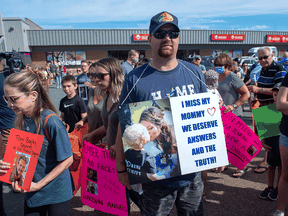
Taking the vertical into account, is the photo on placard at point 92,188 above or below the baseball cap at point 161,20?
below

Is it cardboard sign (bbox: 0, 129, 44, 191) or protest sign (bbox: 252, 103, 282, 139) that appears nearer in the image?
cardboard sign (bbox: 0, 129, 44, 191)

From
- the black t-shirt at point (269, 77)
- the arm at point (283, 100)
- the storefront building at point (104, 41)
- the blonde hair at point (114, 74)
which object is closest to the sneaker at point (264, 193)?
the arm at point (283, 100)

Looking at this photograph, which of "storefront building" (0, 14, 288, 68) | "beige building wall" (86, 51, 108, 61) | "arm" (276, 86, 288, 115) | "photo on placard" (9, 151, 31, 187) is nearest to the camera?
"photo on placard" (9, 151, 31, 187)

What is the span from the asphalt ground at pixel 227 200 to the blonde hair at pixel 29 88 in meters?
1.81

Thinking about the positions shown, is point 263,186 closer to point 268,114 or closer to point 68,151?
point 268,114

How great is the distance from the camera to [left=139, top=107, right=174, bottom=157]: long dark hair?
1478 millimetres

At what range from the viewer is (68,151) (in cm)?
181

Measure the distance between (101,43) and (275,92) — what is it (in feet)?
92.0

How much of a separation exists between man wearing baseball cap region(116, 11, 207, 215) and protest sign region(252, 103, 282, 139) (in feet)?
5.25

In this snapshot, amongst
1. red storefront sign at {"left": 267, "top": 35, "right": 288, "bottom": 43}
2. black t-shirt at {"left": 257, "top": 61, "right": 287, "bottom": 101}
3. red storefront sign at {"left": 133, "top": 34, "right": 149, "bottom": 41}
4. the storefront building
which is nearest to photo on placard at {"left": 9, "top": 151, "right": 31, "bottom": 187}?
black t-shirt at {"left": 257, "top": 61, "right": 287, "bottom": 101}

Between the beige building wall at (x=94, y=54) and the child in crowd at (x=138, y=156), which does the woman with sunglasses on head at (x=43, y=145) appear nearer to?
the child in crowd at (x=138, y=156)

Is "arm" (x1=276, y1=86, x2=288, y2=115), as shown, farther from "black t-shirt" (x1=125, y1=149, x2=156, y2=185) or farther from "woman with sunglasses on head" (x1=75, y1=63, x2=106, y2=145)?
"woman with sunglasses on head" (x1=75, y1=63, x2=106, y2=145)

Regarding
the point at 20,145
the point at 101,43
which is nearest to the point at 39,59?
the point at 101,43

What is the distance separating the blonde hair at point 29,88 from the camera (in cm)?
171
